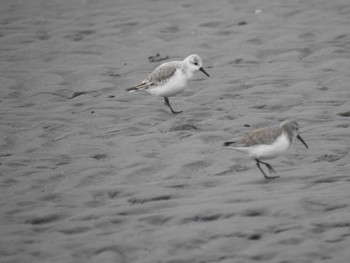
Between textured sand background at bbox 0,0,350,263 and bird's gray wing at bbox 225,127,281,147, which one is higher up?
bird's gray wing at bbox 225,127,281,147

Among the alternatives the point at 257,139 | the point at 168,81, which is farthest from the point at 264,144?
the point at 168,81

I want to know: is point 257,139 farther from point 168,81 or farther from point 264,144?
point 168,81

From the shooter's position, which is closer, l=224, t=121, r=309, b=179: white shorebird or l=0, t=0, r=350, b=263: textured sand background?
l=0, t=0, r=350, b=263: textured sand background

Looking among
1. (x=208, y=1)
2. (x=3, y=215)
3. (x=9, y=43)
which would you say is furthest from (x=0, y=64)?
(x=3, y=215)

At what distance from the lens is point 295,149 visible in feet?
30.4

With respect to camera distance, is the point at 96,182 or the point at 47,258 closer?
the point at 47,258

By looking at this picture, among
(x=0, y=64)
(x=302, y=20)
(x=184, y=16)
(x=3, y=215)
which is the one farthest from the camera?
(x=184, y=16)

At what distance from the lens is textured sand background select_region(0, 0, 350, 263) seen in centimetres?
673

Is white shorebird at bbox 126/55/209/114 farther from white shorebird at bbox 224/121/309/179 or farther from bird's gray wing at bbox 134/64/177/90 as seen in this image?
white shorebird at bbox 224/121/309/179

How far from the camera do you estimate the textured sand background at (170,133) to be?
6.73 m

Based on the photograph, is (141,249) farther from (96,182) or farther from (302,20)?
(302,20)

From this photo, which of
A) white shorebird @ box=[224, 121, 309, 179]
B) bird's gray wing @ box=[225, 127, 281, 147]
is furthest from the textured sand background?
bird's gray wing @ box=[225, 127, 281, 147]

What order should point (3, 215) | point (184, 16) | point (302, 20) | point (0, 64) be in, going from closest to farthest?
1. point (3, 215)
2. point (0, 64)
3. point (302, 20)
4. point (184, 16)

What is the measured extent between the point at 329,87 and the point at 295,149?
2602mm
